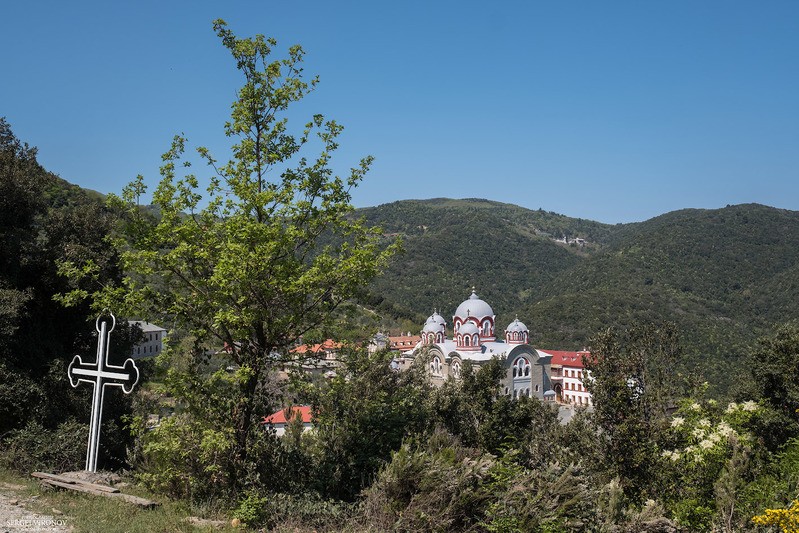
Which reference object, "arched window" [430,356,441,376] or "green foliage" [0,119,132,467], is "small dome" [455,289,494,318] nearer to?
"arched window" [430,356,441,376]

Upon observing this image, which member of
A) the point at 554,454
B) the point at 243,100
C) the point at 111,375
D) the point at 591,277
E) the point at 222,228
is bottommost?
the point at 554,454

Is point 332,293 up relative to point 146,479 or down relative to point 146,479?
up

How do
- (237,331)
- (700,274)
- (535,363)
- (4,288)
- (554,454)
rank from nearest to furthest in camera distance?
(237,331)
(4,288)
(554,454)
(535,363)
(700,274)

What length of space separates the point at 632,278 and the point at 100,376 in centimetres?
9340

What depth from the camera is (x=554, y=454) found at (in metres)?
11.7

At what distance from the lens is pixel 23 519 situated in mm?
6398

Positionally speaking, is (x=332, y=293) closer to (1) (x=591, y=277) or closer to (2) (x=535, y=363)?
(2) (x=535, y=363)

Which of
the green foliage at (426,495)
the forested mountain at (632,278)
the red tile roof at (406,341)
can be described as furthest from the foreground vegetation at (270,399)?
the red tile roof at (406,341)

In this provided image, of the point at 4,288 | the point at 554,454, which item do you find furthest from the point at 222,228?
the point at 554,454

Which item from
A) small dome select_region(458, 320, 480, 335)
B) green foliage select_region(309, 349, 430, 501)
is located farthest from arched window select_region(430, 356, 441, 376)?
green foliage select_region(309, 349, 430, 501)

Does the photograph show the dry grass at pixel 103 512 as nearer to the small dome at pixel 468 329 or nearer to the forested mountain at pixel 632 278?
the small dome at pixel 468 329

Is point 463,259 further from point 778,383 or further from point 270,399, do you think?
point 270,399

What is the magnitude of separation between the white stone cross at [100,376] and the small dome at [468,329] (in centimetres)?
3624

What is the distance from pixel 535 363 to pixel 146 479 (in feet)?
128
